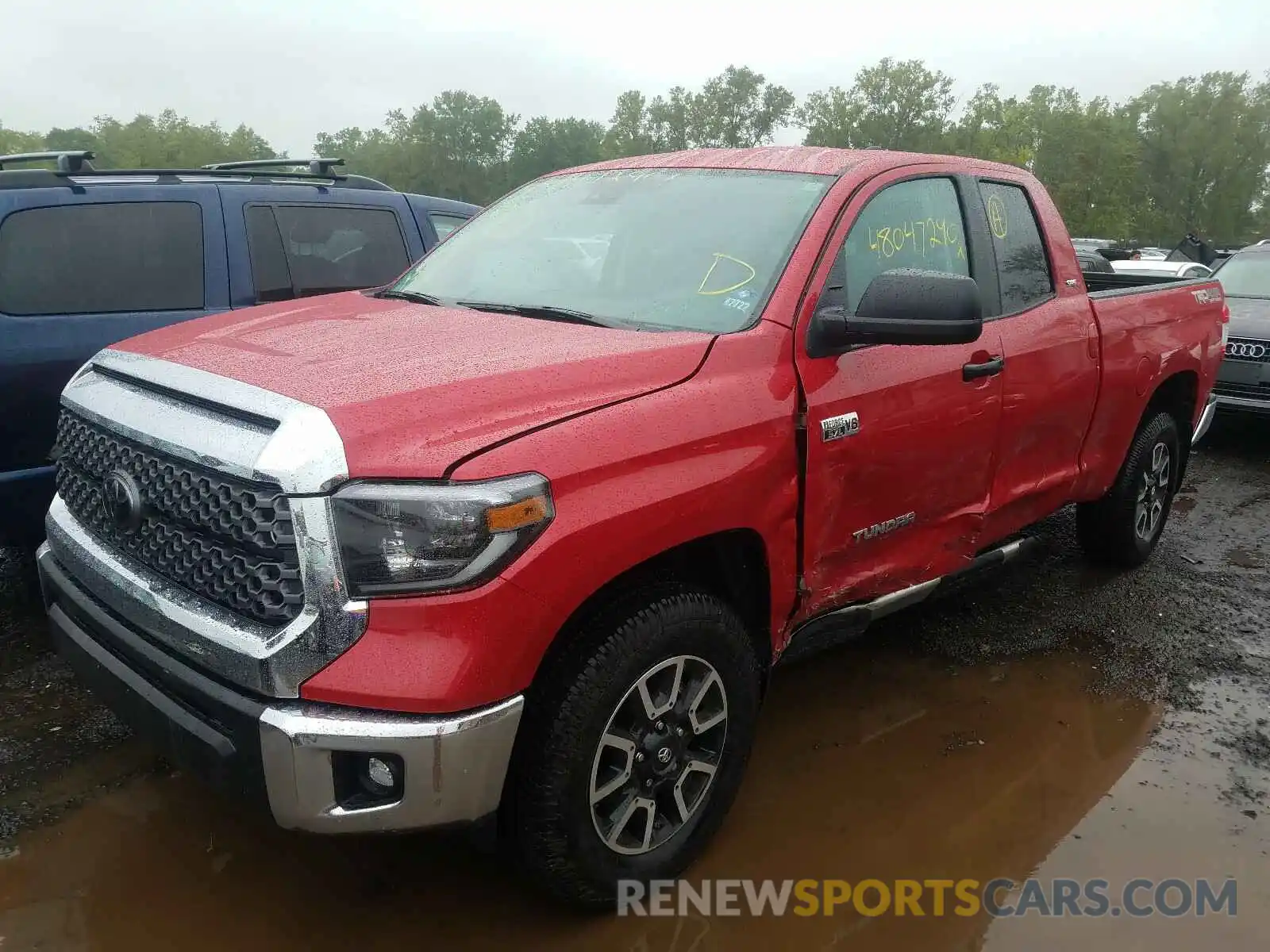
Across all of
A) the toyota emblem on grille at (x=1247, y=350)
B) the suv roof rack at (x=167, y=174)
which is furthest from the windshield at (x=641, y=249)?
the toyota emblem on grille at (x=1247, y=350)

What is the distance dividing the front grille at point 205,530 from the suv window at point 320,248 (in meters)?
2.38

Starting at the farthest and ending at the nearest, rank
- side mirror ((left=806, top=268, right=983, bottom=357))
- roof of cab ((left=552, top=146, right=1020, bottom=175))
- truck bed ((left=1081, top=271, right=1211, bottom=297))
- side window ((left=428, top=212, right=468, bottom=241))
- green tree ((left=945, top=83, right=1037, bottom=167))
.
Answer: green tree ((left=945, top=83, right=1037, bottom=167)) < side window ((left=428, top=212, right=468, bottom=241)) < truck bed ((left=1081, top=271, right=1211, bottom=297)) < roof of cab ((left=552, top=146, right=1020, bottom=175)) < side mirror ((left=806, top=268, right=983, bottom=357))

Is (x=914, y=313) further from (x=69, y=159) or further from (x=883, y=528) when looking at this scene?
(x=69, y=159)

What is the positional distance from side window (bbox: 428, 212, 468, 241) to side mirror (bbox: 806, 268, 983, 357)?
359cm

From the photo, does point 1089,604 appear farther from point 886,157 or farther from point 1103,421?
point 886,157

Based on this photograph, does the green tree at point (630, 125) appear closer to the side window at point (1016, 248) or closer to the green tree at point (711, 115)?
the green tree at point (711, 115)

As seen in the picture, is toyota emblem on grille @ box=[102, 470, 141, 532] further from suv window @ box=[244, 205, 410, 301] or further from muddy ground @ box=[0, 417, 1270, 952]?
suv window @ box=[244, 205, 410, 301]

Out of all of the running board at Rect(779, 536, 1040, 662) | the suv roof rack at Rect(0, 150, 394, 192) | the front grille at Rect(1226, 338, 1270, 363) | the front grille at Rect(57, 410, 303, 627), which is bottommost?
the front grille at Rect(1226, 338, 1270, 363)

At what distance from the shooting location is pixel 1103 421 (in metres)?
4.22

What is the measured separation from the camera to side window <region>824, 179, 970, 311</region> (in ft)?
9.84

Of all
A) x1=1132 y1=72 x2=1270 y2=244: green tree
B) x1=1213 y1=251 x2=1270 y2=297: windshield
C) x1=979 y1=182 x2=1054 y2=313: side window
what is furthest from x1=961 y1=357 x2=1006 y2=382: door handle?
x1=1132 y1=72 x2=1270 y2=244: green tree

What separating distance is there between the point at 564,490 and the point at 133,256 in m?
3.21

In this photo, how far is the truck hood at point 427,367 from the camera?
2.04 m

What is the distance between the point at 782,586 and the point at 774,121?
91170mm
